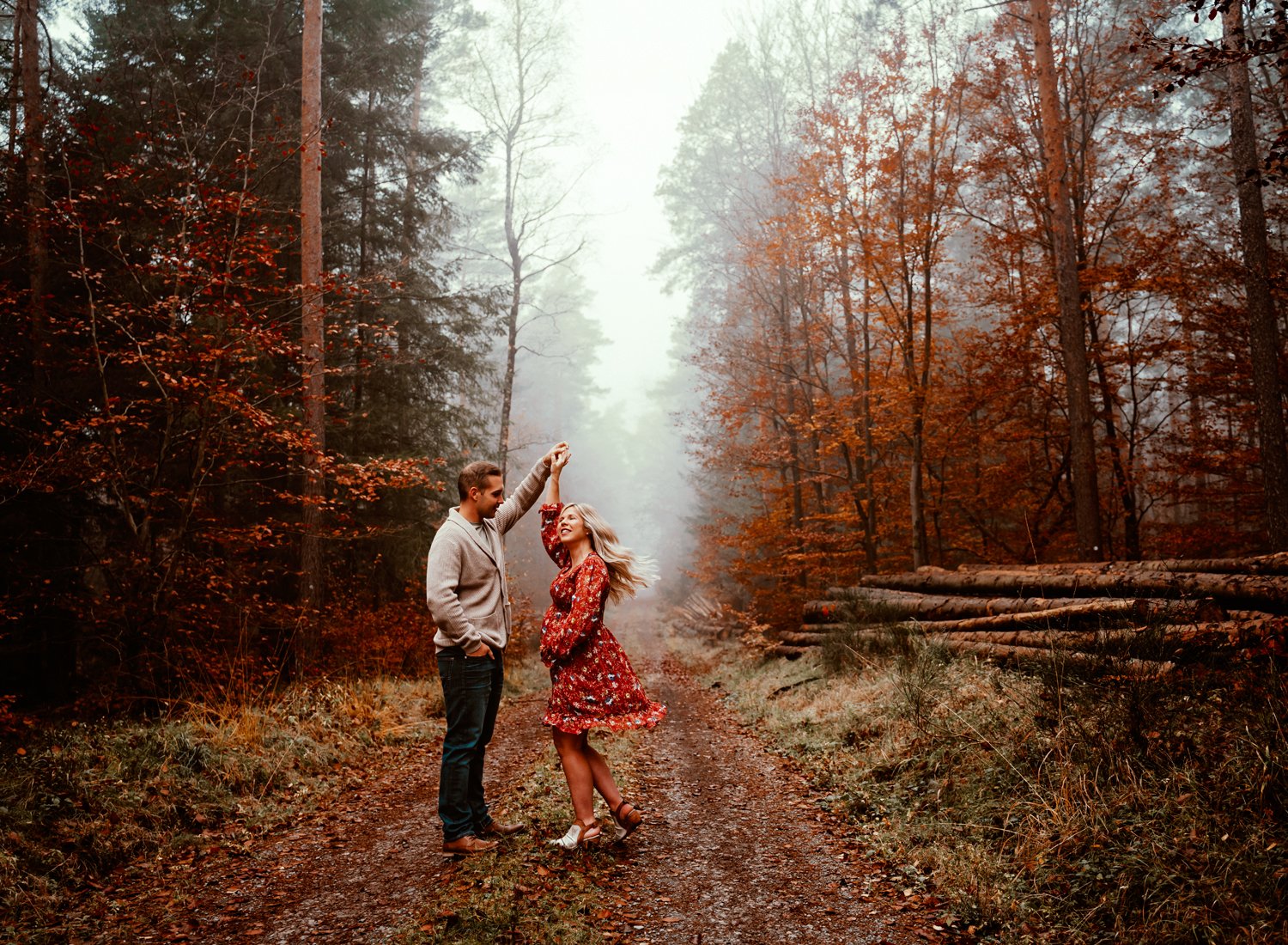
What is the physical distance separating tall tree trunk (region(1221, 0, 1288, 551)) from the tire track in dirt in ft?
25.5

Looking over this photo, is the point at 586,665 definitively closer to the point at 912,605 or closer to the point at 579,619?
the point at 579,619

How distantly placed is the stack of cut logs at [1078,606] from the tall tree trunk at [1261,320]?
3507 mm

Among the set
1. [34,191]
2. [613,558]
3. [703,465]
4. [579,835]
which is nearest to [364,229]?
[34,191]

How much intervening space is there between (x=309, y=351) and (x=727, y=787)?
7.59m

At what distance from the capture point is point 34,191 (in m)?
8.20

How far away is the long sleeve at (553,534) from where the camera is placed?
4.88 metres

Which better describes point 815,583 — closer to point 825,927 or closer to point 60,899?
point 825,927

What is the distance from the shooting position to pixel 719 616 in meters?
18.0

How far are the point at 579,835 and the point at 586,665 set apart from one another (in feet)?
3.31

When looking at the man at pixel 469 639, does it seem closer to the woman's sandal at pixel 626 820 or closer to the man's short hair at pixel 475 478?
the man's short hair at pixel 475 478

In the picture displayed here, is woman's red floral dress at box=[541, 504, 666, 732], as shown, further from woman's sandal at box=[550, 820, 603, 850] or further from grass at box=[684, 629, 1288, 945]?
grass at box=[684, 629, 1288, 945]

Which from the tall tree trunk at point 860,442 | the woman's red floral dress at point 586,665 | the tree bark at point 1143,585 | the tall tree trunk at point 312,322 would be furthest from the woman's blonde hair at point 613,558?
the tall tree trunk at point 860,442

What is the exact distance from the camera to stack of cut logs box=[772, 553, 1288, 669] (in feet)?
17.0

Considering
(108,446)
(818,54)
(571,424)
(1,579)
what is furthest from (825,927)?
(571,424)
